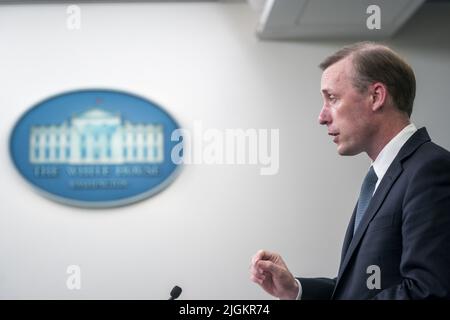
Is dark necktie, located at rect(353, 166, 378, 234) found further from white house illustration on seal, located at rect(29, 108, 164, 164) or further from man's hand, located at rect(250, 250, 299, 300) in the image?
white house illustration on seal, located at rect(29, 108, 164, 164)

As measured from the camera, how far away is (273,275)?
94 centimetres

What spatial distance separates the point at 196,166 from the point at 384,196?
1.48m

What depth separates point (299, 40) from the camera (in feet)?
7.79

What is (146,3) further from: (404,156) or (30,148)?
(404,156)

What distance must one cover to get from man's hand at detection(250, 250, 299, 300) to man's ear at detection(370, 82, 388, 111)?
0.36 meters

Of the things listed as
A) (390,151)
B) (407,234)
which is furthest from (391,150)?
(407,234)

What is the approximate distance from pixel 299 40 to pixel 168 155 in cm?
81

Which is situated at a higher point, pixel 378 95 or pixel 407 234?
pixel 378 95

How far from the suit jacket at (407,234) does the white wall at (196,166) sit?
4.57 feet

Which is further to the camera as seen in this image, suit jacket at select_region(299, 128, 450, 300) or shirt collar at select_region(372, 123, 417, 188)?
shirt collar at select_region(372, 123, 417, 188)

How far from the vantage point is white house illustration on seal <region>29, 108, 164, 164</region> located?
7.60 ft

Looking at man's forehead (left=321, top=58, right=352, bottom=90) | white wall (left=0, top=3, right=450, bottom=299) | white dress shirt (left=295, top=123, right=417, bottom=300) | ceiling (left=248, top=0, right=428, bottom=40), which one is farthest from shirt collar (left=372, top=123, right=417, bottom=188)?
white wall (left=0, top=3, right=450, bottom=299)

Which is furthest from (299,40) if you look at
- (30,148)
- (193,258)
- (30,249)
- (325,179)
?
(30,249)

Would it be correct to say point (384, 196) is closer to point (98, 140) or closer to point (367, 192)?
point (367, 192)
